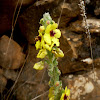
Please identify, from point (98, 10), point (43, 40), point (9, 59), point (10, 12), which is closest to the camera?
point (43, 40)

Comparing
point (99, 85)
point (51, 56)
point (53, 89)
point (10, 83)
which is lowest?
point (99, 85)

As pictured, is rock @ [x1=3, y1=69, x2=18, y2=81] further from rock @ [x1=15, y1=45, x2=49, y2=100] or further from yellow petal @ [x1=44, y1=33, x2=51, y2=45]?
yellow petal @ [x1=44, y1=33, x2=51, y2=45]

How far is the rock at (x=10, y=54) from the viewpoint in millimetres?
1698

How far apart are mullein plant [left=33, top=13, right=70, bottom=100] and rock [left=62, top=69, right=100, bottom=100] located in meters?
0.65

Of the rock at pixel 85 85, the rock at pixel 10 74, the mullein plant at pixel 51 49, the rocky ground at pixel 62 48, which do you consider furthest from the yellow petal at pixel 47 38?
the rock at pixel 10 74

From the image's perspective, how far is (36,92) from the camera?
163cm

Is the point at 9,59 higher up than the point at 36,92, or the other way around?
the point at 9,59

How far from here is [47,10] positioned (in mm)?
1464

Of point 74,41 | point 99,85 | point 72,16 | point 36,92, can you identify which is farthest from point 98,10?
point 36,92

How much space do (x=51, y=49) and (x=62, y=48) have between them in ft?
2.36

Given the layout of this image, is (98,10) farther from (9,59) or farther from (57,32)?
(9,59)

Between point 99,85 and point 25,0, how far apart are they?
3.57 ft

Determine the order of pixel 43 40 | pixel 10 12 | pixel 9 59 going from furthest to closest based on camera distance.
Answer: pixel 9 59 → pixel 10 12 → pixel 43 40

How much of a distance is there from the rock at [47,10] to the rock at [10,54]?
280 mm
